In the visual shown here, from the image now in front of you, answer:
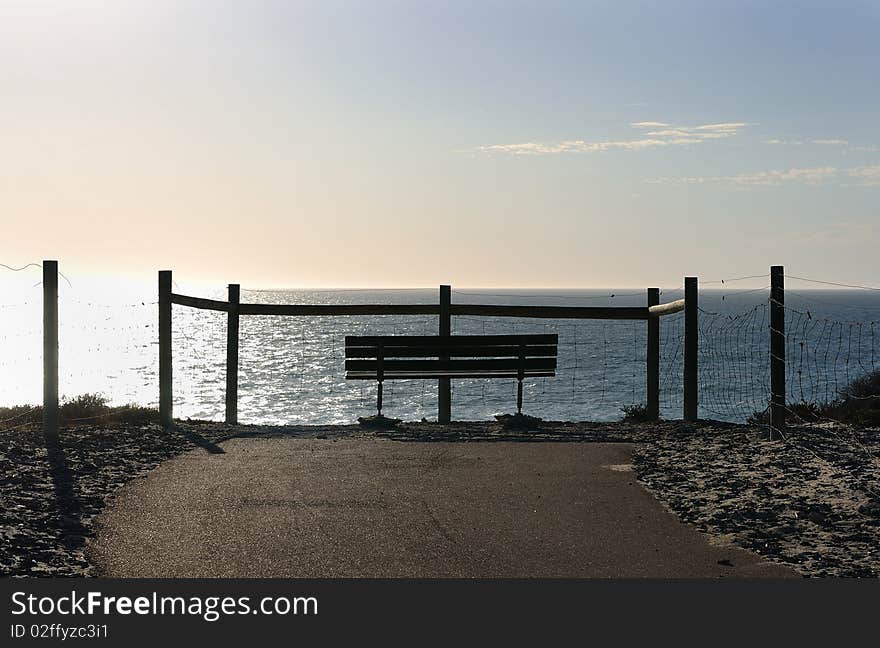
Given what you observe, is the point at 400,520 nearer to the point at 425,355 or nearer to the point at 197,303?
the point at 425,355

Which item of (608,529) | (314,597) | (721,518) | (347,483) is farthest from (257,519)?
(721,518)

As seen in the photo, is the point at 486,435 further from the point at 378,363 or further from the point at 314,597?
the point at 314,597

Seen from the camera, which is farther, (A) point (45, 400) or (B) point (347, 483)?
(A) point (45, 400)

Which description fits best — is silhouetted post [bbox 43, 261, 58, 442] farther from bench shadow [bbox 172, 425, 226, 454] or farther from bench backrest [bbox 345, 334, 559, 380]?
bench backrest [bbox 345, 334, 559, 380]

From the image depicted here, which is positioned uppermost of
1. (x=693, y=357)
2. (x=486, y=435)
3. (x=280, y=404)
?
(x=693, y=357)

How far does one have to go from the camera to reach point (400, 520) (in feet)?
23.5

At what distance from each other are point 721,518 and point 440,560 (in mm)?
2295

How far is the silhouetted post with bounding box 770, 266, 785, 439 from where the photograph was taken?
1072 cm

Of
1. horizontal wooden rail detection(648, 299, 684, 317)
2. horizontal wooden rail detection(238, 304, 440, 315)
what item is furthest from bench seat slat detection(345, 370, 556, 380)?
horizontal wooden rail detection(648, 299, 684, 317)

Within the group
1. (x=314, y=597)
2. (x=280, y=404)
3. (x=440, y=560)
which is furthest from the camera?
(x=280, y=404)

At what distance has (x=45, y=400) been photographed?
1080 centimetres

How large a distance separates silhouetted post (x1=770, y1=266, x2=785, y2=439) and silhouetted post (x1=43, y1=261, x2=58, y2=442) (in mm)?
7815

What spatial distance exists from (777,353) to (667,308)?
101 inches

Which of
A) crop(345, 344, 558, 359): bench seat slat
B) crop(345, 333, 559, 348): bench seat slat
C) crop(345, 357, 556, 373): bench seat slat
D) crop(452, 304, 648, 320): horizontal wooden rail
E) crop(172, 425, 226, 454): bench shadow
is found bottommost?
crop(172, 425, 226, 454): bench shadow
